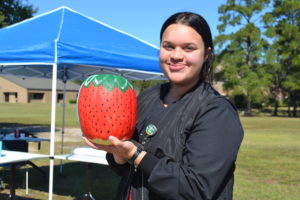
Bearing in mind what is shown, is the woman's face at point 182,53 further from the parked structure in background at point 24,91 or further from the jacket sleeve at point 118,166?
the parked structure in background at point 24,91

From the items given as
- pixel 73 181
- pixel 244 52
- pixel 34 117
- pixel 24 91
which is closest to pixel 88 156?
pixel 73 181

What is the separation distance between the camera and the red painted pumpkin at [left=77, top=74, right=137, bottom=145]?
161 cm

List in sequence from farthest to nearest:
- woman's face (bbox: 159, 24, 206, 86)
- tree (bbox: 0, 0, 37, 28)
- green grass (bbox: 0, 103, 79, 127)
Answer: green grass (bbox: 0, 103, 79, 127) → tree (bbox: 0, 0, 37, 28) → woman's face (bbox: 159, 24, 206, 86)

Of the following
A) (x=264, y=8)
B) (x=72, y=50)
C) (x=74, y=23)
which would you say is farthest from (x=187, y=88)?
(x=264, y=8)

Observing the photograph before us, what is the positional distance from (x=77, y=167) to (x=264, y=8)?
127 ft

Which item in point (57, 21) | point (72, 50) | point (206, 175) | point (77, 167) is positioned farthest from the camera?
point (77, 167)

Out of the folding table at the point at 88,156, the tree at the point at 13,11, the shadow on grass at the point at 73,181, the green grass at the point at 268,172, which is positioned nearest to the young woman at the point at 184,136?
the folding table at the point at 88,156

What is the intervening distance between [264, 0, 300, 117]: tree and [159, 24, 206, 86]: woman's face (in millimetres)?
40876

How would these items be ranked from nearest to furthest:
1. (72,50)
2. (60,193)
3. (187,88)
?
(187,88) → (72,50) → (60,193)

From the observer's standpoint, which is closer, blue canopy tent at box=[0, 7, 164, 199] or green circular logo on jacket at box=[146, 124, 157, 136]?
green circular logo on jacket at box=[146, 124, 157, 136]

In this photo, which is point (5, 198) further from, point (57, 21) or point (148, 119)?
point (148, 119)

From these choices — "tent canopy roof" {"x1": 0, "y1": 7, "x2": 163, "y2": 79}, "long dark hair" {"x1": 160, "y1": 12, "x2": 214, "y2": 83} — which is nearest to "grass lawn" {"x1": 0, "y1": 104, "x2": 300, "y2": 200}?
"tent canopy roof" {"x1": 0, "y1": 7, "x2": 163, "y2": 79}

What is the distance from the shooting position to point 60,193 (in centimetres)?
657

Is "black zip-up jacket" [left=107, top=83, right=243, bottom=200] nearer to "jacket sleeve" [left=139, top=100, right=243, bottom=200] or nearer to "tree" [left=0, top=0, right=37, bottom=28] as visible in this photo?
"jacket sleeve" [left=139, top=100, right=243, bottom=200]
